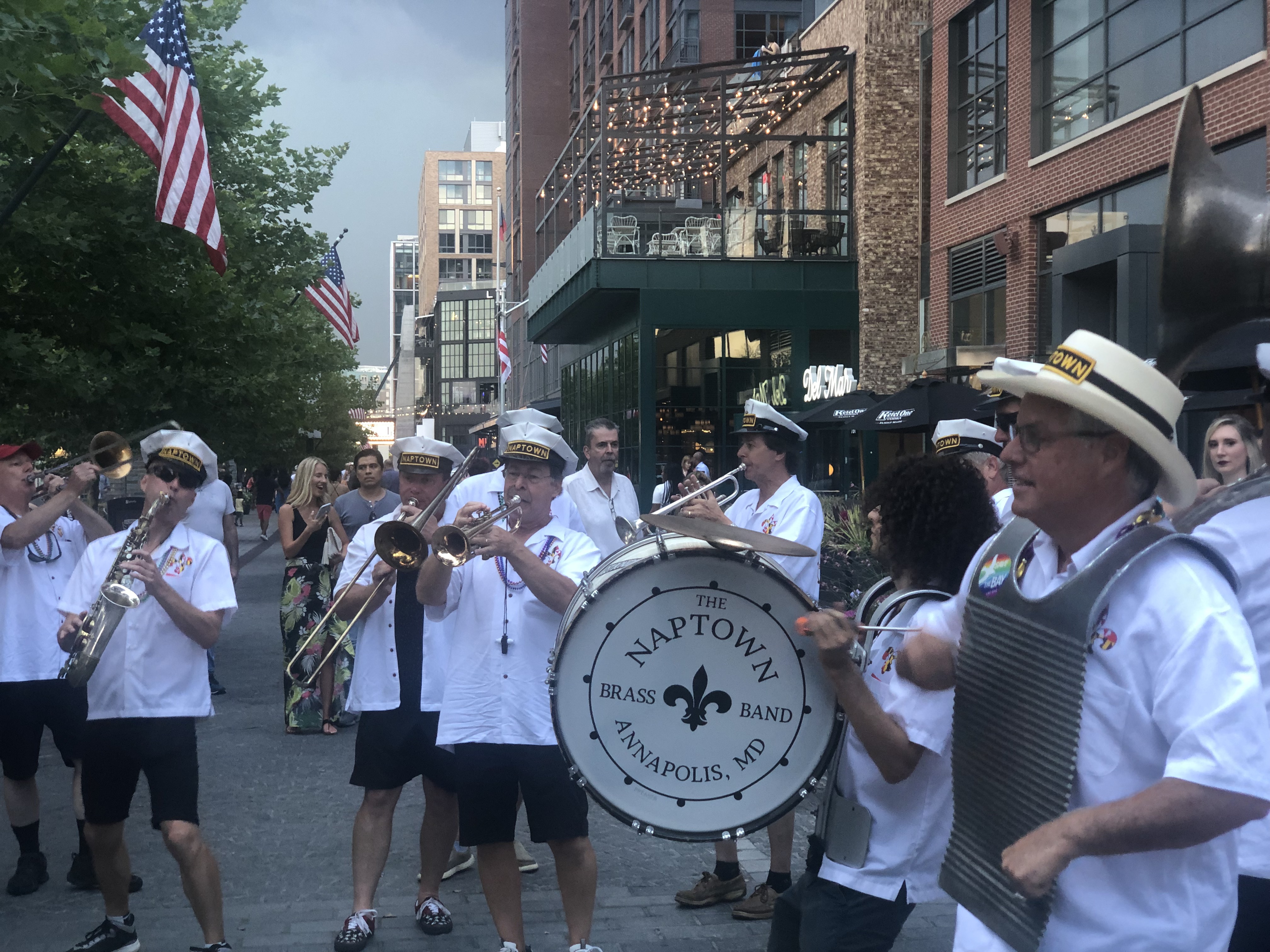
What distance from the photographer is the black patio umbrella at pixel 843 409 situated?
17.2 m

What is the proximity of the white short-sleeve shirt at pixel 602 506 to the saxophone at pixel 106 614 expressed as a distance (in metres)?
3.35

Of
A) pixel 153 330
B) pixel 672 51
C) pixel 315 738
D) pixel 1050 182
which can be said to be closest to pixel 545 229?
pixel 672 51

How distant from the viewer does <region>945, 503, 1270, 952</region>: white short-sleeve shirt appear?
6.59 ft

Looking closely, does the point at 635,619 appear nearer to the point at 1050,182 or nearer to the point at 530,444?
the point at 530,444

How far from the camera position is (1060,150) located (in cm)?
1786

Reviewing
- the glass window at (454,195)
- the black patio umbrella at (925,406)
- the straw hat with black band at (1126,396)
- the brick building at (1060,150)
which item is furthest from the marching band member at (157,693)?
the glass window at (454,195)

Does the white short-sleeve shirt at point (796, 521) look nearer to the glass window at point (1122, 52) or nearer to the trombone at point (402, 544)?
the trombone at point (402, 544)

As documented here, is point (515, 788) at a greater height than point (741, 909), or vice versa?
point (515, 788)

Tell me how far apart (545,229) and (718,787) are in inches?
1374

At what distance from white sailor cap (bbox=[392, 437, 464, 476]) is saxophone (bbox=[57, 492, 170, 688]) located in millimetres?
1269

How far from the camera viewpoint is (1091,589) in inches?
84.0

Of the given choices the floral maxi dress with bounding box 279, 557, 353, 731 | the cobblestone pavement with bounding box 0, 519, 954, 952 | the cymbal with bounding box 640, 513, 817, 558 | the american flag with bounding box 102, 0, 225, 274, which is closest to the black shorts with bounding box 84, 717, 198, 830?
the cobblestone pavement with bounding box 0, 519, 954, 952

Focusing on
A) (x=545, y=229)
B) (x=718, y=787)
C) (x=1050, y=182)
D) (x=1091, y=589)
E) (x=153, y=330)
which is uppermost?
(x=545, y=229)

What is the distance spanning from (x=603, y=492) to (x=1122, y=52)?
39.9 ft
